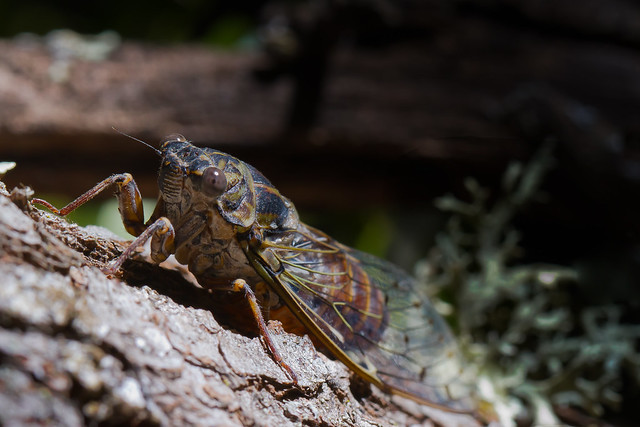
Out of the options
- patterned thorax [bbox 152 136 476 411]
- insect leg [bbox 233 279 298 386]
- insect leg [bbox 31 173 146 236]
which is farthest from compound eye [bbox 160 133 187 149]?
insect leg [bbox 233 279 298 386]

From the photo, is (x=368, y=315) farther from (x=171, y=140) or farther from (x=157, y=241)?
(x=171, y=140)

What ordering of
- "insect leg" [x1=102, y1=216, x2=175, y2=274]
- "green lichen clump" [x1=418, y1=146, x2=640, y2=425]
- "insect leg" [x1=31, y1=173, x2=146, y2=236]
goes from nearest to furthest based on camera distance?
"insect leg" [x1=102, y1=216, x2=175, y2=274] → "insect leg" [x1=31, y1=173, x2=146, y2=236] → "green lichen clump" [x1=418, y1=146, x2=640, y2=425]

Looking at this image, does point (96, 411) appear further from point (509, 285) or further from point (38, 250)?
point (509, 285)

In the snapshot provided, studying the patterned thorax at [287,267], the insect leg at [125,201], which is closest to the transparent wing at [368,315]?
the patterned thorax at [287,267]

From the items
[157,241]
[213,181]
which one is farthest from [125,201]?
[213,181]

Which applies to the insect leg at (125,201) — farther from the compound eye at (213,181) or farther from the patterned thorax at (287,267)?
the compound eye at (213,181)

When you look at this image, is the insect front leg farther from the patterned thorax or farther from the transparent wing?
the transparent wing

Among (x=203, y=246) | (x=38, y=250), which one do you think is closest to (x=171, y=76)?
(x=203, y=246)
